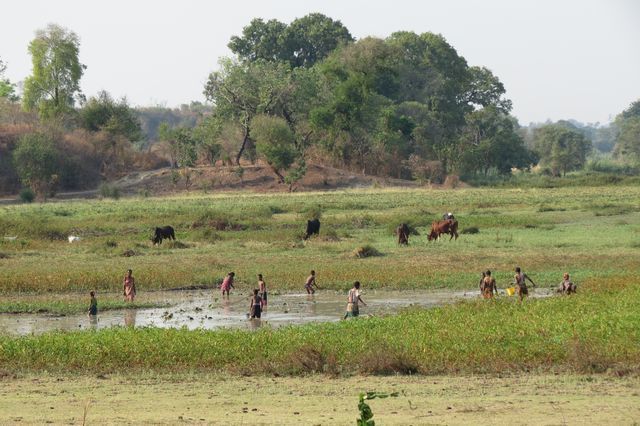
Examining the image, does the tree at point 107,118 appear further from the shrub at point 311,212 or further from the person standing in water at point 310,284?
the person standing in water at point 310,284

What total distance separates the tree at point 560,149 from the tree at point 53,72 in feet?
159

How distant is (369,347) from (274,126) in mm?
59251

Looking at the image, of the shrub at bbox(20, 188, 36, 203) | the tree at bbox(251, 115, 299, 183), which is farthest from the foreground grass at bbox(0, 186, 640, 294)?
the tree at bbox(251, 115, 299, 183)

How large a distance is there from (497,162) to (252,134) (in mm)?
29247

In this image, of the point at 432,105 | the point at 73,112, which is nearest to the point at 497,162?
the point at 432,105

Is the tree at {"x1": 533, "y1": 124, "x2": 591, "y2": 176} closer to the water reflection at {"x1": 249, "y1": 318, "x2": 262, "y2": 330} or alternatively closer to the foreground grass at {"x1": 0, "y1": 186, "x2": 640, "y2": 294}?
the foreground grass at {"x1": 0, "y1": 186, "x2": 640, "y2": 294}

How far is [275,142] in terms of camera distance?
75.8 meters

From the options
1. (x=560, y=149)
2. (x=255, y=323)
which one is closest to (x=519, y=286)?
(x=255, y=323)

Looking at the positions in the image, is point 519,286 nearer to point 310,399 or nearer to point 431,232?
point 310,399

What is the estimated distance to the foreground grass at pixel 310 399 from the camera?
13.2 meters

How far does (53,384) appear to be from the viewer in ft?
52.1

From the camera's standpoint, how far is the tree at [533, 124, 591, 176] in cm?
11138

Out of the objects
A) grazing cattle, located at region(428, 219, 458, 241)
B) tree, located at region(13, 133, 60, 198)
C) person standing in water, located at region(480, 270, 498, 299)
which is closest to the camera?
person standing in water, located at region(480, 270, 498, 299)

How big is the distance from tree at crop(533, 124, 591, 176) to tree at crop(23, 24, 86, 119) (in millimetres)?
48549
